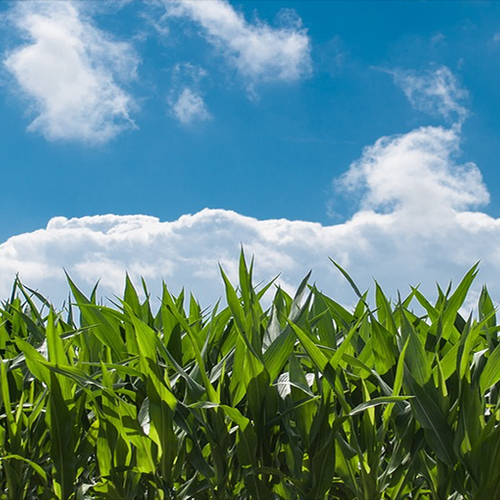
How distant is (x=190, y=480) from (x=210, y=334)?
0.34 meters

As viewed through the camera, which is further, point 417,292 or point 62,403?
point 417,292

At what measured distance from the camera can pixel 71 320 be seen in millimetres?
2150

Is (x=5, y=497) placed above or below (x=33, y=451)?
below

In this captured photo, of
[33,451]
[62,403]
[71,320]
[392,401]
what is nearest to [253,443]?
[392,401]

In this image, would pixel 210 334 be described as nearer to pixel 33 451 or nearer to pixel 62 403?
pixel 62 403

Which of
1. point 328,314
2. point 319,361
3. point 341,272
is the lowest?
point 319,361

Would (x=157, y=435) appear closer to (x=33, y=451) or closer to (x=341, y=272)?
(x=33, y=451)

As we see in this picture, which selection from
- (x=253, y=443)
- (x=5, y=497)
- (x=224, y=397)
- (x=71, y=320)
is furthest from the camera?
(x=71, y=320)

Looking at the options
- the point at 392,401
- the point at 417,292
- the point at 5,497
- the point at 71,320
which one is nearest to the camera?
the point at 392,401

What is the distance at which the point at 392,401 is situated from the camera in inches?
46.1

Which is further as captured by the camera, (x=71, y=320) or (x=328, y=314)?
(x=71, y=320)

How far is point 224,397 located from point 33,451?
521 millimetres

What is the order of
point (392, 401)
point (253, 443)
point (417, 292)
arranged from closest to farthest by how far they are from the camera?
point (392, 401) → point (253, 443) → point (417, 292)

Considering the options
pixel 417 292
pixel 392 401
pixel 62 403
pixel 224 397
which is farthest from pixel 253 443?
pixel 417 292
